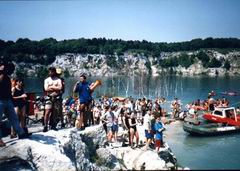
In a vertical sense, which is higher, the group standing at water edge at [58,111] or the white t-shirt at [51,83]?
the white t-shirt at [51,83]

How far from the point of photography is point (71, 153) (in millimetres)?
10914

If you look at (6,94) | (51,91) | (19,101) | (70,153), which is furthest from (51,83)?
(70,153)

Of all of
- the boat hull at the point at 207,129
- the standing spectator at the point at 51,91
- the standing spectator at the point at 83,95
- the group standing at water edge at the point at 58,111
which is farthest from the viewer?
the boat hull at the point at 207,129

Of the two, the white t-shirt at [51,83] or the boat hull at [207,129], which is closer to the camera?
the white t-shirt at [51,83]

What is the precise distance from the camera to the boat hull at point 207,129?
2667 centimetres

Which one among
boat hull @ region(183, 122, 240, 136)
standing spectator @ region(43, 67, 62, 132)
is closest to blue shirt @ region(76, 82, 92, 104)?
standing spectator @ region(43, 67, 62, 132)

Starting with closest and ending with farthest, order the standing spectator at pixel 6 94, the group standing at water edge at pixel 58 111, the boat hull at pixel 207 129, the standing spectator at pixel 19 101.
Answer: the standing spectator at pixel 6 94, the group standing at water edge at pixel 58 111, the standing spectator at pixel 19 101, the boat hull at pixel 207 129

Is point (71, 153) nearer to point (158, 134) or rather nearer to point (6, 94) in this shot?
point (6, 94)

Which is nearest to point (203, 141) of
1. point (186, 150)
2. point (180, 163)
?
point (186, 150)

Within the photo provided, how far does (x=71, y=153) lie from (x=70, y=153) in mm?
68

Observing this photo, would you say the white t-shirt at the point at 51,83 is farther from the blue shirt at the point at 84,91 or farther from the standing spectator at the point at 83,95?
the blue shirt at the point at 84,91

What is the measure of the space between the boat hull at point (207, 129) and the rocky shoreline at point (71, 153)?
1182cm

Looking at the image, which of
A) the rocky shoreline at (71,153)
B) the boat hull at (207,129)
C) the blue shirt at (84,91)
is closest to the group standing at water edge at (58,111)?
the blue shirt at (84,91)

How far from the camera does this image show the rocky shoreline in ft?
31.0
